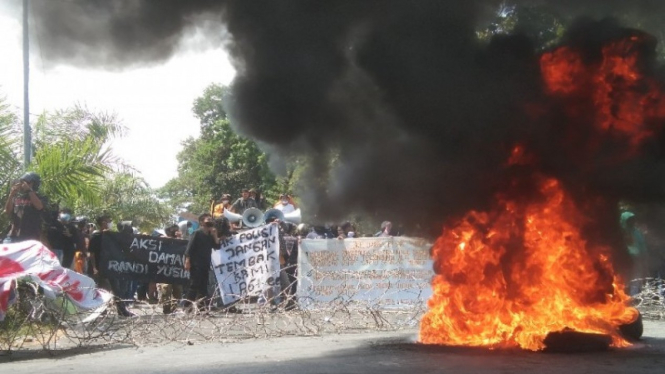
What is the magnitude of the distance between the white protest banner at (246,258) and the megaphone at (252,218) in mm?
1535

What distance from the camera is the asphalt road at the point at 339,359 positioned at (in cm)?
737

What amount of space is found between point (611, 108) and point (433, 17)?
2101mm

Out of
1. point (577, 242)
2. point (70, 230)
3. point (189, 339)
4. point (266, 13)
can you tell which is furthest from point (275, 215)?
point (577, 242)

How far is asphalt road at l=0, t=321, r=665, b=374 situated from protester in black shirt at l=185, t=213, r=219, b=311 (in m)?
3.86

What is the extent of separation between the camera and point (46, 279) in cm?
981

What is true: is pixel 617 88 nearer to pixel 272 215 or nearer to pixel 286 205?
pixel 272 215

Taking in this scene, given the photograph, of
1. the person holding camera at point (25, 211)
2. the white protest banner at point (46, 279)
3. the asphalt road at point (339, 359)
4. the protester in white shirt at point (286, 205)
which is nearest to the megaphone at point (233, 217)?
the protester in white shirt at point (286, 205)

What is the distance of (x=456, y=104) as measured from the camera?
921 centimetres

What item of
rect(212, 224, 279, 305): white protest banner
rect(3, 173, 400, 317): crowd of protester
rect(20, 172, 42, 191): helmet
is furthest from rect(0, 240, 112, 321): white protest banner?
rect(212, 224, 279, 305): white protest banner

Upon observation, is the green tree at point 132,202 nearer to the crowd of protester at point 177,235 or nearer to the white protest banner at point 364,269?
the crowd of protester at point 177,235

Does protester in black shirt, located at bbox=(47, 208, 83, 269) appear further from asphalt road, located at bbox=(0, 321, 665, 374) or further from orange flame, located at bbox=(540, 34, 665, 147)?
orange flame, located at bbox=(540, 34, 665, 147)

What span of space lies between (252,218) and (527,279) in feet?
28.0

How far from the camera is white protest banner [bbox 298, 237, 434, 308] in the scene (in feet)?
45.9

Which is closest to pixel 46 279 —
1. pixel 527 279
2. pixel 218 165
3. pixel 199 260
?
pixel 199 260
